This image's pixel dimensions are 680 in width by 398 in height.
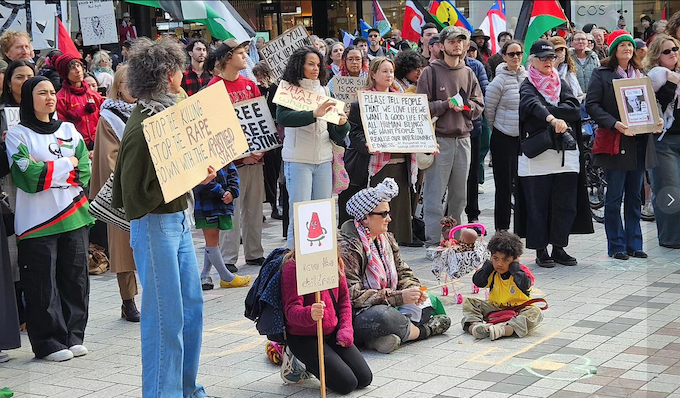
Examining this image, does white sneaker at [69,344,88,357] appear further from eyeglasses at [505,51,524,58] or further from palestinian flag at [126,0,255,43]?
eyeglasses at [505,51,524,58]

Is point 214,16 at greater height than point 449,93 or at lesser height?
greater

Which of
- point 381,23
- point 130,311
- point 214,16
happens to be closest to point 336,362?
point 130,311

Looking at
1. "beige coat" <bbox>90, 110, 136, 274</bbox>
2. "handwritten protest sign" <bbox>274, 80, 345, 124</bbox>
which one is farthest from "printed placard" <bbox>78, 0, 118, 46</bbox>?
"beige coat" <bbox>90, 110, 136, 274</bbox>

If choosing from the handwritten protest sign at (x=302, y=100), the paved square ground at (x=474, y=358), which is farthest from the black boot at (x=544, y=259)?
the handwritten protest sign at (x=302, y=100)

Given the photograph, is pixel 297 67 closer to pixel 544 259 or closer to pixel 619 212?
pixel 544 259

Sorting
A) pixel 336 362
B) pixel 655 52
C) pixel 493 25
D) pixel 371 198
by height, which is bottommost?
pixel 336 362

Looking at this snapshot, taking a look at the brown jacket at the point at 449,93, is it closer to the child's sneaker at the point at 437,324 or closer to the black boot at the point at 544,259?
the black boot at the point at 544,259

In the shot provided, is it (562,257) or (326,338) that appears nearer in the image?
(326,338)

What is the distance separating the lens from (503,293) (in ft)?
22.9

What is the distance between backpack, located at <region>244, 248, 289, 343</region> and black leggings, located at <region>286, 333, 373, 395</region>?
4.9 inches

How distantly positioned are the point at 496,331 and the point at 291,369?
1.63 metres

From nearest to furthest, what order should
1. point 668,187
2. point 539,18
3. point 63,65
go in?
1. point 63,65
2. point 668,187
3. point 539,18

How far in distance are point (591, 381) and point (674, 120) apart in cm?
489

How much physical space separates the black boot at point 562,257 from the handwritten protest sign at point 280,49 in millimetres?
3700
